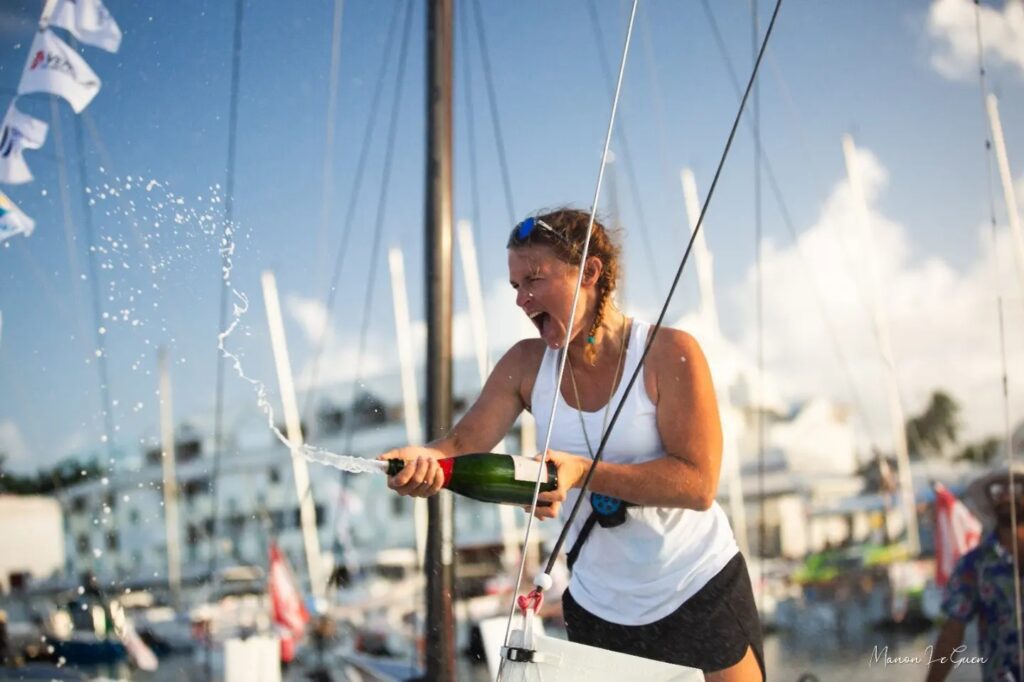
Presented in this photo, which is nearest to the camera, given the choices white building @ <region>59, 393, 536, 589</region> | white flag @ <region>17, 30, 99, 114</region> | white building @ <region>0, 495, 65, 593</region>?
white flag @ <region>17, 30, 99, 114</region>

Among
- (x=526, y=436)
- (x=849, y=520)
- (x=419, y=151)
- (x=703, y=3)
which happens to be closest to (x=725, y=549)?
(x=703, y=3)

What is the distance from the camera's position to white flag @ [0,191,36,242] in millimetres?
4328

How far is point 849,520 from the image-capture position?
18.9 metres

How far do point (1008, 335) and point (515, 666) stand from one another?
2140 mm

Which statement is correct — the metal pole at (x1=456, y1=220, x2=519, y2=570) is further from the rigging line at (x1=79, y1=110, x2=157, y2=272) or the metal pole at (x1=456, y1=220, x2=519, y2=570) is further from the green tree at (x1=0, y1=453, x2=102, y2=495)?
the green tree at (x1=0, y1=453, x2=102, y2=495)

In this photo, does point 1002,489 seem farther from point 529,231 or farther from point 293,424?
point 293,424

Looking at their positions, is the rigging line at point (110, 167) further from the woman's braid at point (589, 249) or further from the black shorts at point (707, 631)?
the black shorts at point (707, 631)

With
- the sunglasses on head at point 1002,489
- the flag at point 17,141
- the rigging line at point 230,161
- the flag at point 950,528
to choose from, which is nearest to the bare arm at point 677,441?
the rigging line at point 230,161

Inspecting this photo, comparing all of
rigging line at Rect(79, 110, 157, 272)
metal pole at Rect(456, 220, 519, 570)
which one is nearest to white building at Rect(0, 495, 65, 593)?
metal pole at Rect(456, 220, 519, 570)

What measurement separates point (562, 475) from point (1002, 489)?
194cm

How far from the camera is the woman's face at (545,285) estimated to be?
1529mm

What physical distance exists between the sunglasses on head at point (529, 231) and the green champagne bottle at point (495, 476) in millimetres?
388

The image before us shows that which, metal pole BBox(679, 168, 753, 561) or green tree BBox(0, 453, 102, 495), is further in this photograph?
green tree BBox(0, 453, 102, 495)

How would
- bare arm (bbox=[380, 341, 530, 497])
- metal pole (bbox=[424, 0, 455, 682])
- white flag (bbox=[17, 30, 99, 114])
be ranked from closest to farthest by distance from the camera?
bare arm (bbox=[380, 341, 530, 497]) < metal pole (bbox=[424, 0, 455, 682]) < white flag (bbox=[17, 30, 99, 114])
